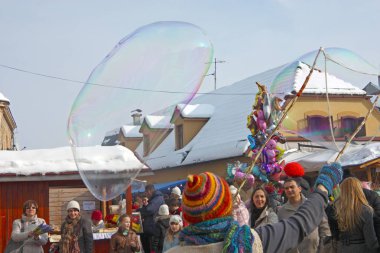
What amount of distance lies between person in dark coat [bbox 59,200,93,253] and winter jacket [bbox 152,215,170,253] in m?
2.50

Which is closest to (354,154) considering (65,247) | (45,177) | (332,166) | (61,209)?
(61,209)

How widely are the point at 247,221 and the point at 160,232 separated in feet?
15.2

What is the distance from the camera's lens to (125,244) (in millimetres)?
9609

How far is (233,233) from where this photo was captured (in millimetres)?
2629

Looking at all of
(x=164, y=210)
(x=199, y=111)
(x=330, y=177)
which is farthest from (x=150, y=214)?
(x=199, y=111)

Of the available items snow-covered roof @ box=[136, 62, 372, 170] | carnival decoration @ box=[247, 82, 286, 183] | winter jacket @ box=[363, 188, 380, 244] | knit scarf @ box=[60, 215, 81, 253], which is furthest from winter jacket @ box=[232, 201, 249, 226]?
snow-covered roof @ box=[136, 62, 372, 170]

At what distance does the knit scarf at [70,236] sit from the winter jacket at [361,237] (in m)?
3.88

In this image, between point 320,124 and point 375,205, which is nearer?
point 375,205

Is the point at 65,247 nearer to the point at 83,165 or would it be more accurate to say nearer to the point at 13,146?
the point at 83,165

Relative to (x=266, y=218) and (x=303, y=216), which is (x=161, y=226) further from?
(x=303, y=216)

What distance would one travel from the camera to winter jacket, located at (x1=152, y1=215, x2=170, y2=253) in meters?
10.8

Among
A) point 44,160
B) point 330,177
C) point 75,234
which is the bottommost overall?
point 75,234

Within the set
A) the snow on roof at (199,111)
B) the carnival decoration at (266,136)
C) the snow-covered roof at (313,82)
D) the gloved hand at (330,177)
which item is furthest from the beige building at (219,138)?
the gloved hand at (330,177)

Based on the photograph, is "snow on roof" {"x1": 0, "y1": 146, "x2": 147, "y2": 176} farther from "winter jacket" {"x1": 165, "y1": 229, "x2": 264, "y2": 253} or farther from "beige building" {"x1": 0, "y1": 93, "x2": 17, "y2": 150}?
"beige building" {"x1": 0, "y1": 93, "x2": 17, "y2": 150}
